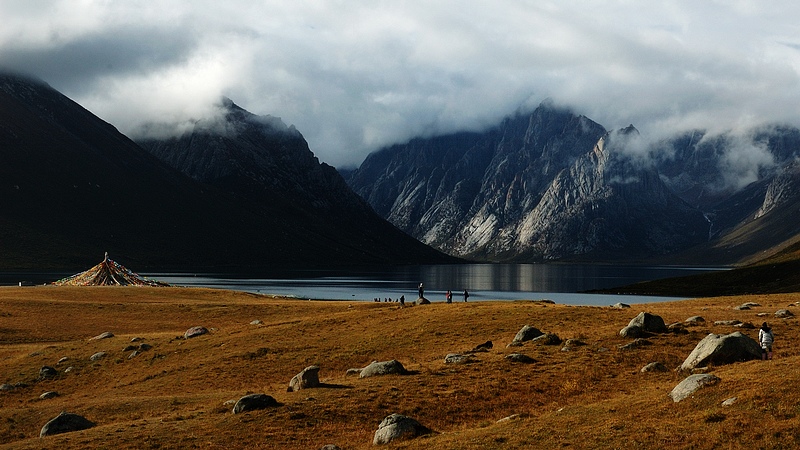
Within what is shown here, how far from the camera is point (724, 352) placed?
40.7 meters

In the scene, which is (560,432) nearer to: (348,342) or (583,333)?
(583,333)

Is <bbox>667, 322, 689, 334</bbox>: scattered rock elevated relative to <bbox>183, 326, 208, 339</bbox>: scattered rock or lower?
elevated

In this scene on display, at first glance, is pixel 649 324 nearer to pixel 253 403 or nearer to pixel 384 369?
pixel 384 369

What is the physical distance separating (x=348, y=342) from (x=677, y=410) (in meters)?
35.9

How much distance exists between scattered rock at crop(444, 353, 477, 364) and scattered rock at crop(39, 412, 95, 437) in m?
22.8

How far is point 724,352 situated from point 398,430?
2072cm

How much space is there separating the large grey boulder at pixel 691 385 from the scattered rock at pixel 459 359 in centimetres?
1698

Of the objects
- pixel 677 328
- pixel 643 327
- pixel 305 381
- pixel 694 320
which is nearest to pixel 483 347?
pixel 643 327

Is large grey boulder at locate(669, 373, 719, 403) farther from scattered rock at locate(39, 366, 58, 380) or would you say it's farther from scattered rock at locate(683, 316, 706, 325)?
scattered rock at locate(39, 366, 58, 380)

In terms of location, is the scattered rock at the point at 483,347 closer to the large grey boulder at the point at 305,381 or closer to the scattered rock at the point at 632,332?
the scattered rock at the point at 632,332

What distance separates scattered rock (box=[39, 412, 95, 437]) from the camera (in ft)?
127

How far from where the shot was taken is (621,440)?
26938 mm

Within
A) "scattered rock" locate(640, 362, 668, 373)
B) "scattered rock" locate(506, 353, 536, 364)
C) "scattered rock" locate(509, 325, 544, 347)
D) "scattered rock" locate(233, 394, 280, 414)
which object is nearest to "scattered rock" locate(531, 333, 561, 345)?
"scattered rock" locate(509, 325, 544, 347)

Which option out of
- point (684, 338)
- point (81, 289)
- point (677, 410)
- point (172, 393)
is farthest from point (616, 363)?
point (81, 289)
